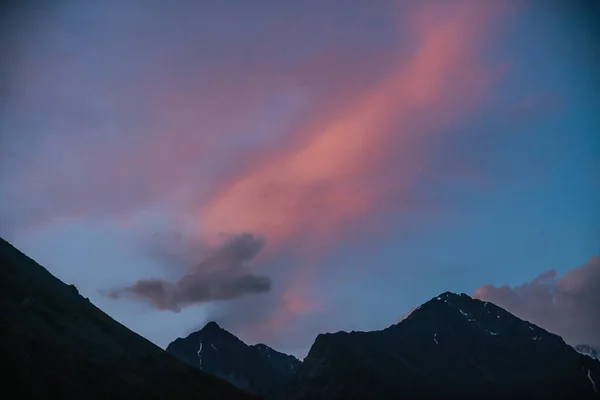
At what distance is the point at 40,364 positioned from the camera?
7781 inches

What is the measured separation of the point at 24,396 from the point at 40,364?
86.3 feet

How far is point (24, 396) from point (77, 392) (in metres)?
22.7

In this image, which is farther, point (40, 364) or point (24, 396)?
point (40, 364)

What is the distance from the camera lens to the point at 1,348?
191m

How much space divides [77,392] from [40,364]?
63.4 feet

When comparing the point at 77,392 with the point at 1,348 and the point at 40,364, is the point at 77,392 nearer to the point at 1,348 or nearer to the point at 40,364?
the point at 40,364

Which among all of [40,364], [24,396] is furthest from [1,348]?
[24,396]

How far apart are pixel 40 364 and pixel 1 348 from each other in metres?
15.2

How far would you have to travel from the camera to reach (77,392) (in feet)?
631

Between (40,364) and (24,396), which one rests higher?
(40,364)

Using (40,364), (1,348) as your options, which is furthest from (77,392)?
(1,348)

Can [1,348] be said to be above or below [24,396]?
above

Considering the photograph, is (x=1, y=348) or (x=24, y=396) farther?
(x=1, y=348)
